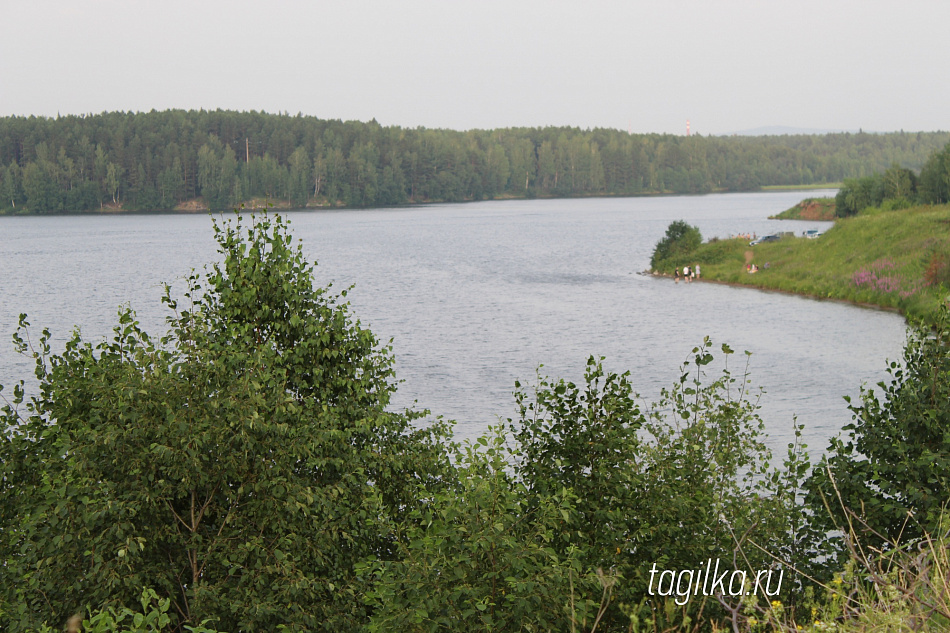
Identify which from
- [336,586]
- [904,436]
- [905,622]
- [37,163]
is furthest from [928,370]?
[37,163]

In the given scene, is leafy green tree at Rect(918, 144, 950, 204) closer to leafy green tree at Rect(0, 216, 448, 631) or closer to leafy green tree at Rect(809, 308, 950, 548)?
leafy green tree at Rect(809, 308, 950, 548)

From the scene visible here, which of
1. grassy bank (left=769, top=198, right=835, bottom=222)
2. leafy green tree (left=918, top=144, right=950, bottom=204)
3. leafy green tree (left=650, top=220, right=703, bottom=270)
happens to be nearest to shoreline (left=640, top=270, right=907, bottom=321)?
leafy green tree (left=650, top=220, right=703, bottom=270)

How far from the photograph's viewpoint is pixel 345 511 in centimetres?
1083

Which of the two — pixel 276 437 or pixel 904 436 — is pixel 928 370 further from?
pixel 276 437

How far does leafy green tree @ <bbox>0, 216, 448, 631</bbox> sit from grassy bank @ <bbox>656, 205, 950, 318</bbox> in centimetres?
4177

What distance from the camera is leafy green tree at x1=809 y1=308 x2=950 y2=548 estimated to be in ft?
37.6

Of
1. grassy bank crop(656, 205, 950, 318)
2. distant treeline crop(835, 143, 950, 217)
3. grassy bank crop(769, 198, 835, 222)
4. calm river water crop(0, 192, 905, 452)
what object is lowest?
calm river water crop(0, 192, 905, 452)

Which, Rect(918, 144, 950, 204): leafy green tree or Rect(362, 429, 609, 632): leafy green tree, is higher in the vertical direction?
Rect(918, 144, 950, 204): leafy green tree


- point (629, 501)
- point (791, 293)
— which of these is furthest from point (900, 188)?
point (629, 501)

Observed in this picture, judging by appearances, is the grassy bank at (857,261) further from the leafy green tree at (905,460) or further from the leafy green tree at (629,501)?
the leafy green tree at (629,501)

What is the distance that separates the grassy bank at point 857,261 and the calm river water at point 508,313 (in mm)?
2250

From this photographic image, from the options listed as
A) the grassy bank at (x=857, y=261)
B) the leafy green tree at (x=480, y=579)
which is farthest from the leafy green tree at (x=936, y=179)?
the leafy green tree at (x=480, y=579)

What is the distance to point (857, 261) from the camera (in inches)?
2564

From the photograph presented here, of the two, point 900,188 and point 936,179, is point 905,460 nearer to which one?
point 936,179
